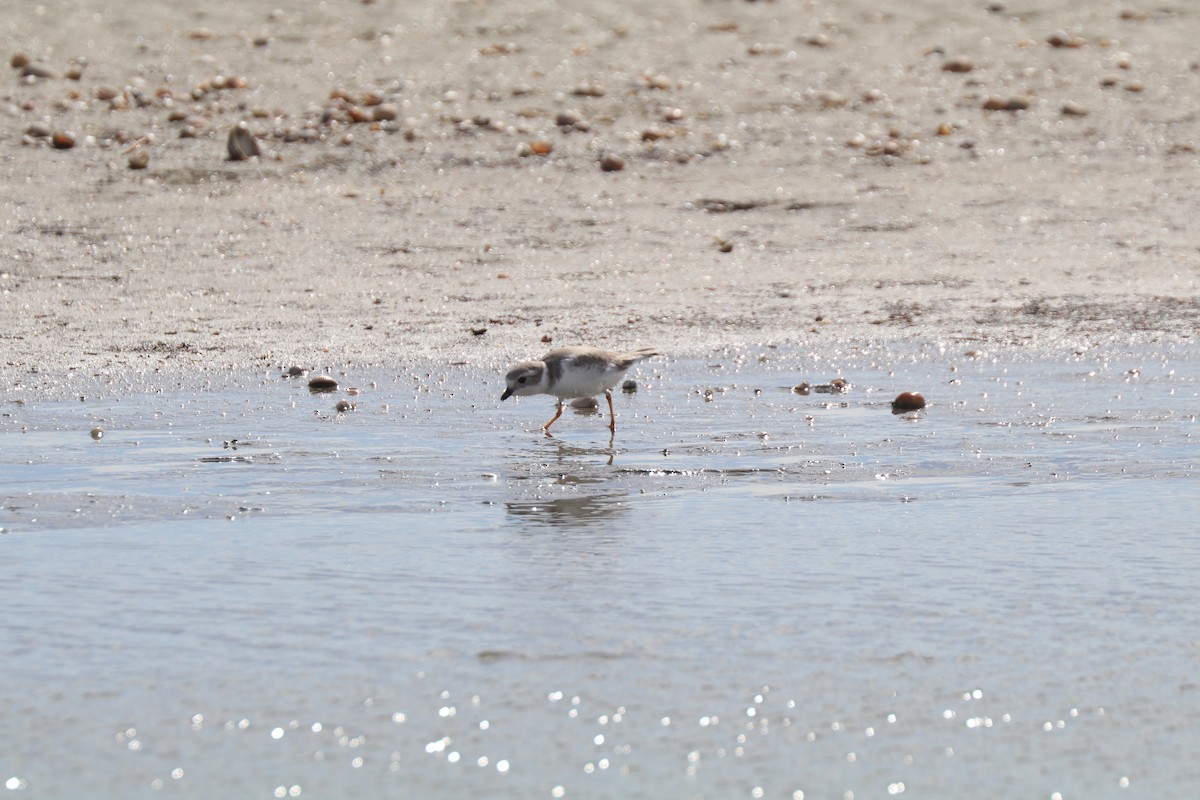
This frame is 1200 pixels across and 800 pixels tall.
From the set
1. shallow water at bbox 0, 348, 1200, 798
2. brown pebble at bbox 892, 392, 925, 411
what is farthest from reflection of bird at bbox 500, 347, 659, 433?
brown pebble at bbox 892, 392, 925, 411

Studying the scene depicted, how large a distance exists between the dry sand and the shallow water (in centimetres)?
164

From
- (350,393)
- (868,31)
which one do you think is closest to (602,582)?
(350,393)

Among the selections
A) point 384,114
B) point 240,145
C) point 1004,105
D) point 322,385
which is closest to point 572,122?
point 384,114

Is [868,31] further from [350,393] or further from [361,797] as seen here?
[361,797]

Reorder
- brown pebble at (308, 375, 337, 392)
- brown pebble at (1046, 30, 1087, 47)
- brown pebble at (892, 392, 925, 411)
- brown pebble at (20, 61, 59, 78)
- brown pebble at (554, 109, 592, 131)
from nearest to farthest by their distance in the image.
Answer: brown pebble at (892, 392, 925, 411), brown pebble at (308, 375, 337, 392), brown pebble at (554, 109, 592, 131), brown pebble at (20, 61, 59, 78), brown pebble at (1046, 30, 1087, 47)

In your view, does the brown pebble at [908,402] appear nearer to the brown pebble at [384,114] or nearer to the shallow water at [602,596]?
the shallow water at [602,596]

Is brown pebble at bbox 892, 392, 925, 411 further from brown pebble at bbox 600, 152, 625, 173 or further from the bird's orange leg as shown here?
brown pebble at bbox 600, 152, 625, 173

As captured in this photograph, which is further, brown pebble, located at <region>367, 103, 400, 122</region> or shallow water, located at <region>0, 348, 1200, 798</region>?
brown pebble, located at <region>367, 103, 400, 122</region>

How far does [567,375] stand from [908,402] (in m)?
1.53

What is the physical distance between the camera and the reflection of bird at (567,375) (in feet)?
25.2

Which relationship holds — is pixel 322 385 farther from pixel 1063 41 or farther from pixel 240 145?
pixel 1063 41

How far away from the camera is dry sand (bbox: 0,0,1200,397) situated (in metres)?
10.0

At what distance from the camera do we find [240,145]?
12.7m

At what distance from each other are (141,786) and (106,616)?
50.9 inches
